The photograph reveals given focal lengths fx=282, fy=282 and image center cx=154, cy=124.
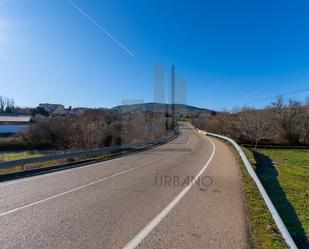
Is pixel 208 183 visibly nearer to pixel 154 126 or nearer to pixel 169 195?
pixel 169 195

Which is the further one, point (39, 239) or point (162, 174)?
point (162, 174)

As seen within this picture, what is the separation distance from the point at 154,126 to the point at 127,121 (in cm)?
581

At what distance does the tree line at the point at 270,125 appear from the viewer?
183 ft

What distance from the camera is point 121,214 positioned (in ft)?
20.5

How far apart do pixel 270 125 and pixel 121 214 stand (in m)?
58.9

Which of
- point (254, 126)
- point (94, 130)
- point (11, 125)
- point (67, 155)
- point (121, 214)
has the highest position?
point (254, 126)

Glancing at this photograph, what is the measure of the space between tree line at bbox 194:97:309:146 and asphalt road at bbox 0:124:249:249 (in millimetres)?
48036

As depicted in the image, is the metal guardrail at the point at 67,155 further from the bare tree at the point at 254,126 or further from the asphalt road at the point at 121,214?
the bare tree at the point at 254,126

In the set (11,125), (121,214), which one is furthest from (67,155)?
(11,125)

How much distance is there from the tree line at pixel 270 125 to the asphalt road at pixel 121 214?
48.0 m

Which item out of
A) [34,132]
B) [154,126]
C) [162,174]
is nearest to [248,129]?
[154,126]

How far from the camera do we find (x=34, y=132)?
55000 millimetres

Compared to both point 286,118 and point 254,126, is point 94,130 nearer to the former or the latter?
point 254,126

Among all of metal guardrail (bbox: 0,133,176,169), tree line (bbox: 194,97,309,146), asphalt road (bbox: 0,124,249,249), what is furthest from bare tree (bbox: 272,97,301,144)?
asphalt road (bbox: 0,124,249,249)
